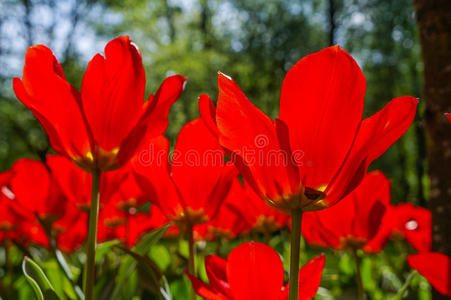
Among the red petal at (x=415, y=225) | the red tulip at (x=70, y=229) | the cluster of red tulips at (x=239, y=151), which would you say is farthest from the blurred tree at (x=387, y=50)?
the cluster of red tulips at (x=239, y=151)

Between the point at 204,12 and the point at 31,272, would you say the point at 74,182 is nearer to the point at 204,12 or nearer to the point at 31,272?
the point at 31,272

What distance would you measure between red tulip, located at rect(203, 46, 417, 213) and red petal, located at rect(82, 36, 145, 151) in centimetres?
19

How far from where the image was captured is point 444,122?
1.08m

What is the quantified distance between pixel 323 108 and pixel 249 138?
0.10m

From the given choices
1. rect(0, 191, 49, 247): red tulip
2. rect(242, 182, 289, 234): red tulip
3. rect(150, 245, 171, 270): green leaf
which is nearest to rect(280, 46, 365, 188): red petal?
rect(242, 182, 289, 234): red tulip

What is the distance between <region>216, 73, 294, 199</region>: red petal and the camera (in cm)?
51

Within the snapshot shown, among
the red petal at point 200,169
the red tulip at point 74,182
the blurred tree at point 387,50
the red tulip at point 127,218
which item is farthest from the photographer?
the blurred tree at point 387,50

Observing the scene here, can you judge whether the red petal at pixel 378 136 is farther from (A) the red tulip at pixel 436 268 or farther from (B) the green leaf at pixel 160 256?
(B) the green leaf at pixel 160 256

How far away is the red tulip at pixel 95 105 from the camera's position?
24.5 inches

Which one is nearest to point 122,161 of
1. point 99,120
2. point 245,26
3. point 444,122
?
point 99,120

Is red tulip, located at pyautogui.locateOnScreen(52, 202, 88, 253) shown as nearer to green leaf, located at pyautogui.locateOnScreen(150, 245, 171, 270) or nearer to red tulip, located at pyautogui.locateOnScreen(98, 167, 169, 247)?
red tulip, located at pyautogui.locateOnScreen(98, 167, 169, 247)

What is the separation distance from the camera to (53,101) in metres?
0.63

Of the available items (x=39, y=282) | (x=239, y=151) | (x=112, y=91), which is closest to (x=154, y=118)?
(x=112, y=91)

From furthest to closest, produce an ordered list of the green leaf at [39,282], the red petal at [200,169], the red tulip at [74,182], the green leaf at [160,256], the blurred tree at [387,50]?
the blurred tree at [387,50] → the green leaf at [160,256] → the red tulip at [74,182] → the red petal at [200,169] → the green leaf at [39,282]
